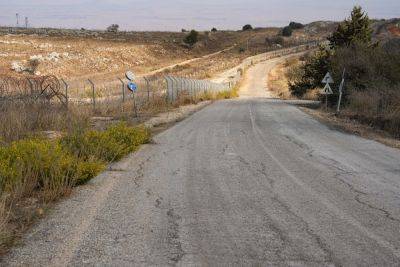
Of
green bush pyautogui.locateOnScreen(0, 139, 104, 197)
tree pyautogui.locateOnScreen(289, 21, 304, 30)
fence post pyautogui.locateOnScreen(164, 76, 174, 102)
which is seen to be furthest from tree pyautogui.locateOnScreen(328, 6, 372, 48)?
tree pyautogui.locateOnScreen(289, 21, 304, 30)

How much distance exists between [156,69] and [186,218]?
72.2 meters

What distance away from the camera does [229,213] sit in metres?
7.59

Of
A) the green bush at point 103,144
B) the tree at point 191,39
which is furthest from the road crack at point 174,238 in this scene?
the tree at point 191,39

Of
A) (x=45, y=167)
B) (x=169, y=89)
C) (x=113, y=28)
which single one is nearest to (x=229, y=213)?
(x=45, y=167)

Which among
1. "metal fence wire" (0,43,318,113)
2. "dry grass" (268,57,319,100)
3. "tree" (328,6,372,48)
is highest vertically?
"tree" (328,6,372,48)

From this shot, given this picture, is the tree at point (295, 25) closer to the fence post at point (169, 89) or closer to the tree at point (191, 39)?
the tree at point (191, 39)

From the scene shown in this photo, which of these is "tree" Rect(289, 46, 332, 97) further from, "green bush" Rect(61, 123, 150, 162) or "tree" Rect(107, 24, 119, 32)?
"tree" Rect(107, 24, 119, 32)

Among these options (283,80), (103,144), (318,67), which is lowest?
(283,80)

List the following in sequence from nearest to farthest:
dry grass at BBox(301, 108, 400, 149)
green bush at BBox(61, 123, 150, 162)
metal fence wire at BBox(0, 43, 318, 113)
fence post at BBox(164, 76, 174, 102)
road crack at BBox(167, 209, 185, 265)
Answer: road crack at BBox(167, 209, 185, 265)
green bush at BBox(61, 123, 150, 162)
metal fence wire at BBox(0, 43, 318, 113)
dry grass at BBox(301, 108, 400, 149)
fence post at BBox(164, 76, 174, 102)

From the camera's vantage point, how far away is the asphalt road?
5869 mm

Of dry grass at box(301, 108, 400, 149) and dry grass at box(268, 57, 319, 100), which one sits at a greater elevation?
dry grass at box(301, 108, 400, 149)

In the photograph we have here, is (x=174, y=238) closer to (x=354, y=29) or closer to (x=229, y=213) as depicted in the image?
(x=229, y=213)

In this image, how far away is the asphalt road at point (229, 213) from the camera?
19.3ft

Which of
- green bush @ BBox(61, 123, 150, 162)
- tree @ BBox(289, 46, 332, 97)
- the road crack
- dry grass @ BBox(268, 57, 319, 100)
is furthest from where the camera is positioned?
dry grass @ BBox(268, 57, 319, 100)
